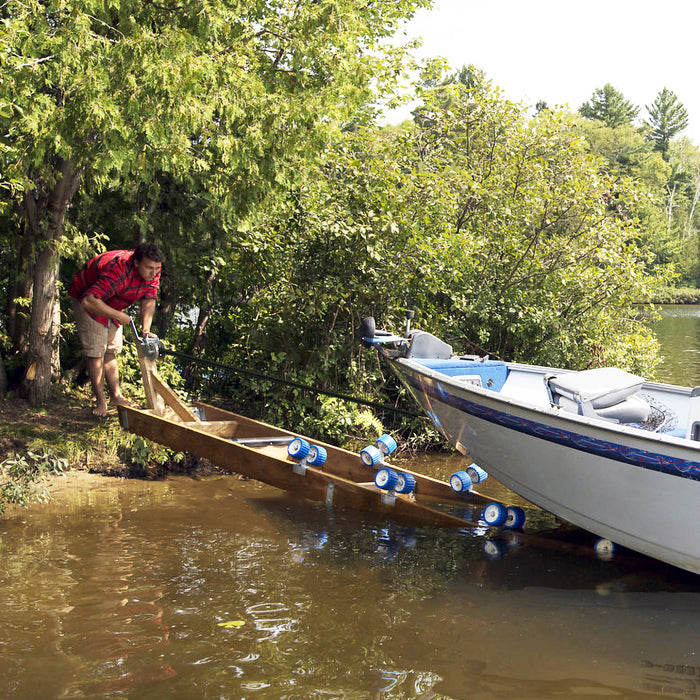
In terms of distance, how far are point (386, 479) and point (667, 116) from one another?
88490mm

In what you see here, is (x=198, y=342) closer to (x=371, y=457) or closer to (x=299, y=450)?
(x=299, y=450)

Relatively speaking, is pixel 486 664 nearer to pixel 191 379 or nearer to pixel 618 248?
pixel 191 379

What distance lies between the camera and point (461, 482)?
6.20 m

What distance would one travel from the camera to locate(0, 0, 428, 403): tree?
17.7 ft

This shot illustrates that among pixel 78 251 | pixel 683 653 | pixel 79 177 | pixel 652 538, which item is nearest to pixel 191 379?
pixel 78 251

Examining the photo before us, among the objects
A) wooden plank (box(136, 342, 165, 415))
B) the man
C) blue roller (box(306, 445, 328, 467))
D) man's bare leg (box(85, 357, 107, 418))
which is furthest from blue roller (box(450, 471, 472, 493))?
man's bare leg (box(85, 357, 107, 418))

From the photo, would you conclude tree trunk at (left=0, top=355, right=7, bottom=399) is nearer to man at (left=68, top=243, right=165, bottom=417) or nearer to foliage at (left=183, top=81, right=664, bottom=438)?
man at (left=68, top=243, right=165, bottom=417)

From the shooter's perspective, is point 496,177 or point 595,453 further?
point 496,177

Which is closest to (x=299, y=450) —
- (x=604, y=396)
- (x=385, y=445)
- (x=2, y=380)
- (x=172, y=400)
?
(x=385, y=445)

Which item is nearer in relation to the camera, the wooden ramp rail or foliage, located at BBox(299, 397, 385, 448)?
the wooden ramp rail

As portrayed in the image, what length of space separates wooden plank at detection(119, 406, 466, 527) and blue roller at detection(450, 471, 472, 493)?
238 millimetres

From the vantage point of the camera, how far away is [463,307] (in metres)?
9.89

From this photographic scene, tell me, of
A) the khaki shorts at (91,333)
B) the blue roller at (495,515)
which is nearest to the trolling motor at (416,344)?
the blue roller at (495,515)

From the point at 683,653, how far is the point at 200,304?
6.65 meters
